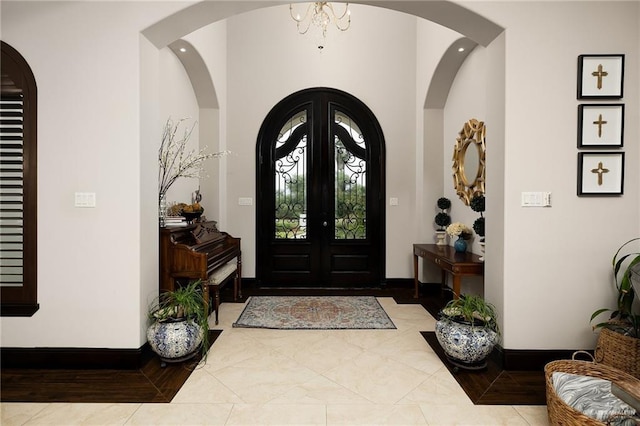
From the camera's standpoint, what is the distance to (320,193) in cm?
546

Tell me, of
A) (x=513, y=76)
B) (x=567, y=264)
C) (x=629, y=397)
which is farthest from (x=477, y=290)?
(x=629, y=397)

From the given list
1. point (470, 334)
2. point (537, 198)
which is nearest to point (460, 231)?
point (537, 198)

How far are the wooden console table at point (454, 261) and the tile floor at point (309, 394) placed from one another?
2.44 ft

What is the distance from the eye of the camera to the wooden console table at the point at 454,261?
11.8ft

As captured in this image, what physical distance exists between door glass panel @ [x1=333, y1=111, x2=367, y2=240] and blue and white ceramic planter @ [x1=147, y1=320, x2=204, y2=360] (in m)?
3.04

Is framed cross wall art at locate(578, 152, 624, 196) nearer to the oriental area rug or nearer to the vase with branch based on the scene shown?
the oriental area rug

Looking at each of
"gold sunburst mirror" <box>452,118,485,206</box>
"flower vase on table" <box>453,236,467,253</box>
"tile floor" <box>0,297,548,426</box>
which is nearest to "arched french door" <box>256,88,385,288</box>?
"gold sunburst mirror" <box>452,118,485,206</box>

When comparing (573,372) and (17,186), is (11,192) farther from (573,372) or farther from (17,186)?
(573,372)

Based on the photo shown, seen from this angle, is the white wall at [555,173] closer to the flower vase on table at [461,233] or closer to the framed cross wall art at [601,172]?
the framed cross wall art at [601,172]

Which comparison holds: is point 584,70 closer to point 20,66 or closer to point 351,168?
point 351,168

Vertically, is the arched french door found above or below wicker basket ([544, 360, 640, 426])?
above

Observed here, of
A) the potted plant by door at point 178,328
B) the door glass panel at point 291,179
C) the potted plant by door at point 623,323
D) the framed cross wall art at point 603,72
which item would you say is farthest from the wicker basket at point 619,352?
the door glass panel at point 291,179

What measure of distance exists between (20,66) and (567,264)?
13.6 ft

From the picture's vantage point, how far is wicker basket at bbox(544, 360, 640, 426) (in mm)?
1748
